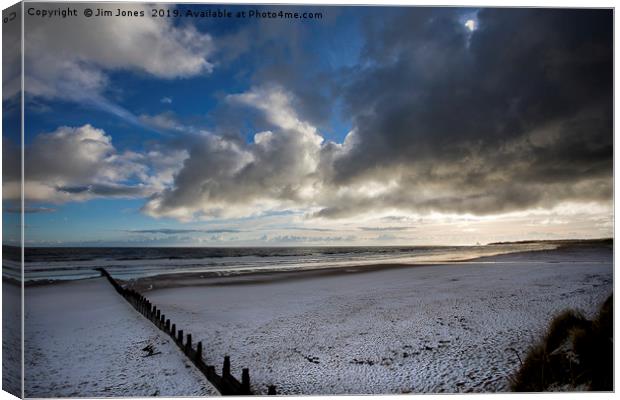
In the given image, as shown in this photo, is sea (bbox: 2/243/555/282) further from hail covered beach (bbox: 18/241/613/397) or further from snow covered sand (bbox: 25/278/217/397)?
snow covered sand (bbox: 25/278/217/397)

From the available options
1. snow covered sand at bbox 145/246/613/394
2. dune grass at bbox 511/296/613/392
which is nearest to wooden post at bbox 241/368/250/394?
snow covered sand at bbox 145/246/613/394

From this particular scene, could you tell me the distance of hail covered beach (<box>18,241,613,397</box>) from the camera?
5469 millimetres

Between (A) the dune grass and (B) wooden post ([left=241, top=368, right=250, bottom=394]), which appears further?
(A) the dune grass

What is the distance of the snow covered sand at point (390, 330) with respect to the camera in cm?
557

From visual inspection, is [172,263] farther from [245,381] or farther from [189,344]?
[245,381]

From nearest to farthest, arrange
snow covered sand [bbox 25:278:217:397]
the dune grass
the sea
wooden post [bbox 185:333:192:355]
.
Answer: the dune grass
snow covered sand [bbox 25:278:217:397]
wooden post [bbox 185:333:192:355]
the sea

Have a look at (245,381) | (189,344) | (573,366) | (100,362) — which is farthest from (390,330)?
(100,362)

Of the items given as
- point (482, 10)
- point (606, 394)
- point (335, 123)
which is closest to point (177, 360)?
point (335, 123)

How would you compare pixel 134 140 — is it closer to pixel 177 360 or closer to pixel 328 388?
pixel 177 360

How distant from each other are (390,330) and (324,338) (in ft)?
4.45

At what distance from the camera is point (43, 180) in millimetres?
5449

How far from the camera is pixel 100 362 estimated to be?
19.5 feet

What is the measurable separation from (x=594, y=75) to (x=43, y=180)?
847 cm

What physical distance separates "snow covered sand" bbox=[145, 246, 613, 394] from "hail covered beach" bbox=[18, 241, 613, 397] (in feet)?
0.08
